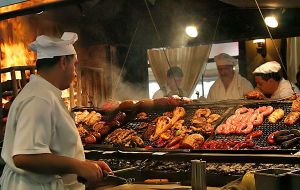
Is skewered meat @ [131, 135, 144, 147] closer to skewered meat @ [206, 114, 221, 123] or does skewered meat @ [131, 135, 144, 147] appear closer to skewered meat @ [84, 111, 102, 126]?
skewered meat @ [206, 114, 221, 123]

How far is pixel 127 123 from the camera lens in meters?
5.87

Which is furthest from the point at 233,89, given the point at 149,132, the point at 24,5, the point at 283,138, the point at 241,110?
the point at 24,5

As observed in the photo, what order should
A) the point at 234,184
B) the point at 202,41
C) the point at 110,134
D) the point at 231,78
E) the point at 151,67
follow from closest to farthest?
the point at 234,184 → the point at 110,134 → the point at 231,78 → the point at 202,41 → the point at 151,67

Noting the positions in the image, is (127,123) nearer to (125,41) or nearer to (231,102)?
(231,102)

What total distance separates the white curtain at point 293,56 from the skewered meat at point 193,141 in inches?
236

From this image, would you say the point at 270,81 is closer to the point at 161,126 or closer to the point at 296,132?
the point at 161,126

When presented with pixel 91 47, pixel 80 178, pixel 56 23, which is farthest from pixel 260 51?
pixel 80 178

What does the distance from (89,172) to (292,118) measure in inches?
106

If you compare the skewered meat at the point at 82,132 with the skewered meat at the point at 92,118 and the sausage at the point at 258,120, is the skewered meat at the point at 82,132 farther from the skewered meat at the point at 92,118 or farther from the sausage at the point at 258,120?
the sausage at the point at 258,120

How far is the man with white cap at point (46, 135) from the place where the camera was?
2.87m

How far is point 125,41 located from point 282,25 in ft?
13.1

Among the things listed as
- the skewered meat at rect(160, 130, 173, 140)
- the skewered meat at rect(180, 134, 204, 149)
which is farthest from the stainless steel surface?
the skewered meat at rect(160, 130, 173, 140)

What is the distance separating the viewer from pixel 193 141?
471cm

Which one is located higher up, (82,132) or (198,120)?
(198,120)
